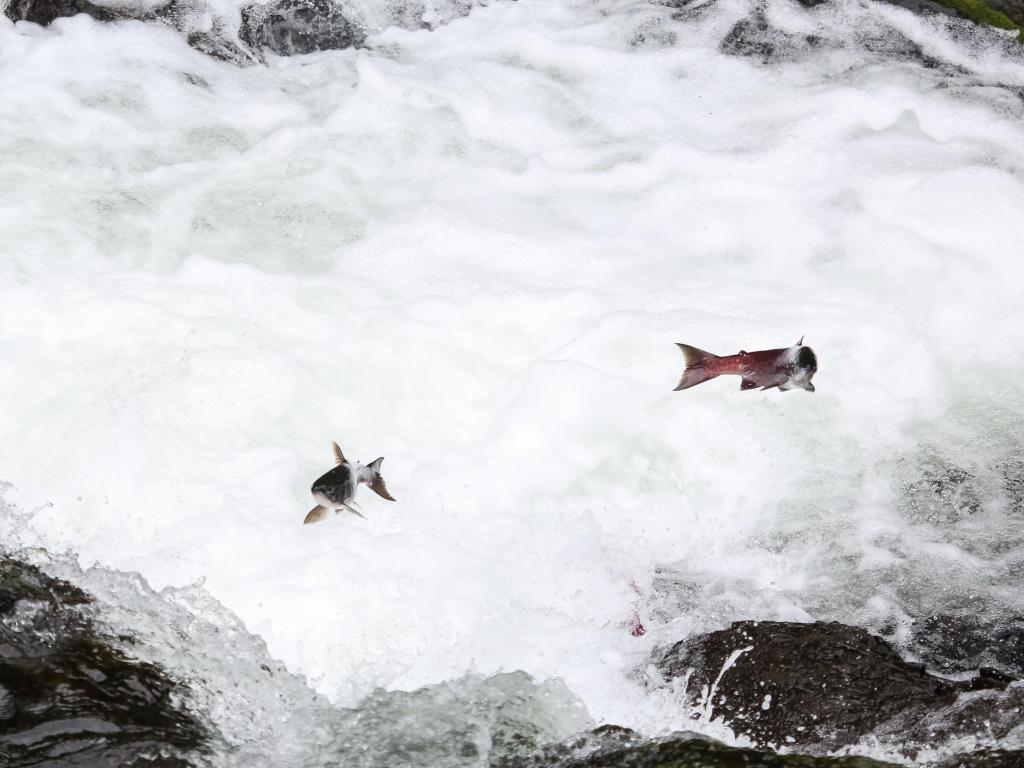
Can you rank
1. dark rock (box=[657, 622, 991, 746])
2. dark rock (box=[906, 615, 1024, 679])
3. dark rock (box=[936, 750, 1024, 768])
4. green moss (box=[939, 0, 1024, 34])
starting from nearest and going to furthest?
dark rock (box=[936, 750, 1024, 768])
dark rock (box=[657, 622, 991, 746])
dark rock (box=[906, 615, 1024, 679])
green moss (box=[939, 0, 1024, 34])

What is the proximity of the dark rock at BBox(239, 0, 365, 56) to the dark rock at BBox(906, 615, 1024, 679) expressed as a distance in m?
4.91

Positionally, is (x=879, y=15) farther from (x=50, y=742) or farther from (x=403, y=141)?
(x=50, y=742)

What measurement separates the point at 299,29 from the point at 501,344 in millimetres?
3118

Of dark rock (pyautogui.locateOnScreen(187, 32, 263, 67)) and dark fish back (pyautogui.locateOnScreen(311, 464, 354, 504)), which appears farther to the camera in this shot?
dark rock (pyautogui.locateOnScreen(187, 32, 263, 67))

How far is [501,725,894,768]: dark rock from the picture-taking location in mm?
3199

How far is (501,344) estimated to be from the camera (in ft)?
16.6

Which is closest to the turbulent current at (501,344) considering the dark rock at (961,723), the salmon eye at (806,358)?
the dark rock at (961,723)

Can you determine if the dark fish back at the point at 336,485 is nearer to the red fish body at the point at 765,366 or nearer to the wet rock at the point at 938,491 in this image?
the red fish body at the point at 765,366

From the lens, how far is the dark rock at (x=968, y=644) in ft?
12.2

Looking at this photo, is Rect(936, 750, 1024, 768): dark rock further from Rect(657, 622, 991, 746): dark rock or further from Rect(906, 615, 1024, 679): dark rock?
Rect(906, 615, 1024, 679): dark rock

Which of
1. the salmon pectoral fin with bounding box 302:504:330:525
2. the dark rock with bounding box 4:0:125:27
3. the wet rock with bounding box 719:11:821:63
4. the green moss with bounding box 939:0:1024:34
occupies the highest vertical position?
the dark rock with bounding box 4:0:125:27

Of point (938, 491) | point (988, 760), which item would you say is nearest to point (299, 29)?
point (938, 491)

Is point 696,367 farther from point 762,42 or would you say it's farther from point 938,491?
point 762,42

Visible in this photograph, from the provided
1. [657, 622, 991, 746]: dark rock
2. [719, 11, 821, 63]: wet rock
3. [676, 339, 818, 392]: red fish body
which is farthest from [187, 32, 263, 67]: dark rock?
[657, 622, 991, 746]: dark rock
